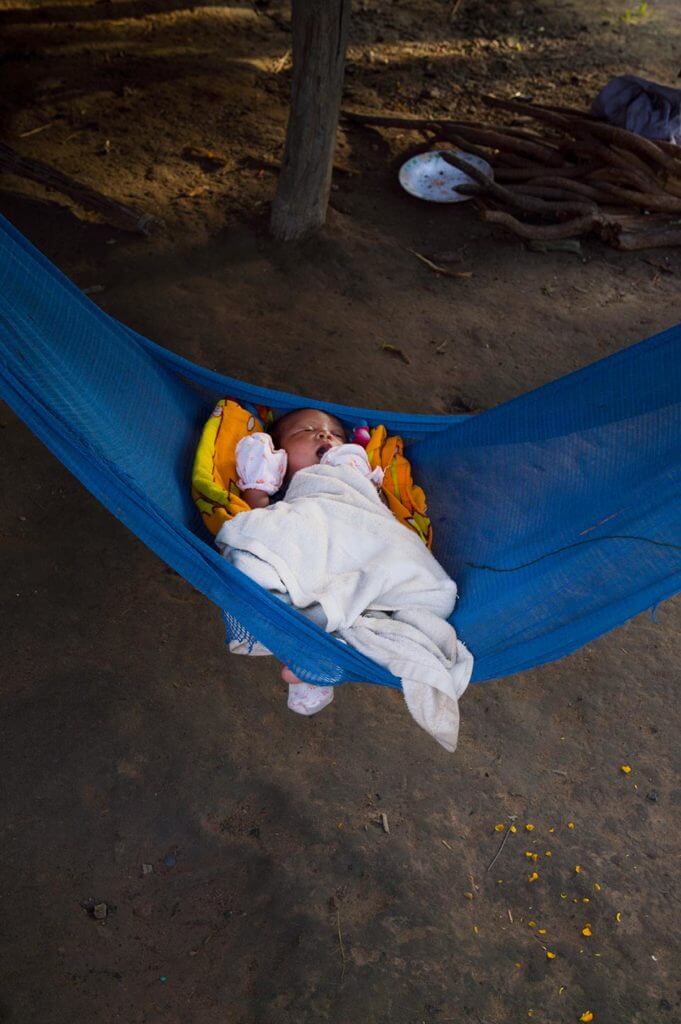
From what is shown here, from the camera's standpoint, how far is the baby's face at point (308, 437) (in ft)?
7.06

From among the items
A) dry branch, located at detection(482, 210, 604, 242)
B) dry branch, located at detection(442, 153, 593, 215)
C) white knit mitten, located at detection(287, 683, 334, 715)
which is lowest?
white knit mitten, located at detection(287, 683, 334, 715)

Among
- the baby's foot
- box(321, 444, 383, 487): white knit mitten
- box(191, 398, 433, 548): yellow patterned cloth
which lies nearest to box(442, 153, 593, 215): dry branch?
box(191, 398, 433, 548): yellow patterned cloth

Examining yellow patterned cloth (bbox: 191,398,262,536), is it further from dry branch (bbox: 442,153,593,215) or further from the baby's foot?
dry branch (bbox: 442,153,593,215)

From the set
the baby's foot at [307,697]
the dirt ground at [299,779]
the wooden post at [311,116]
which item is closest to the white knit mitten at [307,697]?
the baby's foot at [307,697]

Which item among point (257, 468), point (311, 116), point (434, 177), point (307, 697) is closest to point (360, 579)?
point (307, 697)

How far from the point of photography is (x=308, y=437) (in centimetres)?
216

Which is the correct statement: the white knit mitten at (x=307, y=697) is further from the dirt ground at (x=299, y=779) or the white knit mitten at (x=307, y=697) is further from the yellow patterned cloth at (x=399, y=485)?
the yellow patterned cloth at (x=399, y=485)

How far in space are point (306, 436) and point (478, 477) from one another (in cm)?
42

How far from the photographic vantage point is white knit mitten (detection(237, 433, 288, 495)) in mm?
2078

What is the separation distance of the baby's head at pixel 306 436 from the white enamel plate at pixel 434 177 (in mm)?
2062

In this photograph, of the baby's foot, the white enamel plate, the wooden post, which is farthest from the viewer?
the white enamel plate

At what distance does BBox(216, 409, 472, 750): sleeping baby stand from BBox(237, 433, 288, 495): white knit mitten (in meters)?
0.07

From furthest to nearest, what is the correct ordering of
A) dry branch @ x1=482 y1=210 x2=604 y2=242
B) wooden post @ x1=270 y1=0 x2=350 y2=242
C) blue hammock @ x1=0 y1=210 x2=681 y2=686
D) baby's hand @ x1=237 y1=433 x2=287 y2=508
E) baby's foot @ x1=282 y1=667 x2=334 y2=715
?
dry branch @ x1=482 y1=210 x2=604 y2=242
wooden post @ x1=270 y1=0 x2=350 y2=242
baby's hand @ x1=237 y1=433 x2=287 y2=508
baby's foot @ x1=282 y1=667 x2=334 y2=715
blue hammock @ x1=0 y1=210 x2=681 y2=686

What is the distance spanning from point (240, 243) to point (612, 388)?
6.89 ft
